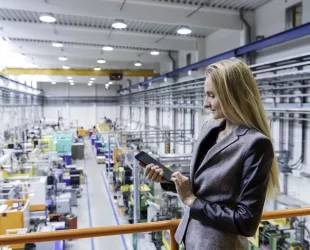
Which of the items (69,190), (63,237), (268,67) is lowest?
(69,190)

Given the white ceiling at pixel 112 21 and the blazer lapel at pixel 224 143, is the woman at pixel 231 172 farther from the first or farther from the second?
the white ceiling at pixel 112 21

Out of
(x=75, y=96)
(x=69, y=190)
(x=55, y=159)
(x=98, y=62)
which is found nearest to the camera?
(x=69, y=190)

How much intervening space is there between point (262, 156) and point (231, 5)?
20.9 ft

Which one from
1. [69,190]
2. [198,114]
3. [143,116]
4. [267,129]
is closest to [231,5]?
[198,114]

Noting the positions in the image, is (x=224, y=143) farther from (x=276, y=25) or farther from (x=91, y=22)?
(x=91, y=22)

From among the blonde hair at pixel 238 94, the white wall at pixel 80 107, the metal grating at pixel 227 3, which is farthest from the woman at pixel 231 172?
the white wall at pixel 80 107

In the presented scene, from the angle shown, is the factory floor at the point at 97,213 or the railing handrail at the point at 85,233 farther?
the factory floor at the point at 97,213

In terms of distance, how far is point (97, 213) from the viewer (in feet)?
33.3

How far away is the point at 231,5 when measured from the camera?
659 centimetres

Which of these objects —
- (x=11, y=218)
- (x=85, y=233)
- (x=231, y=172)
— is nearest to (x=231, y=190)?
(x=231, y=172)

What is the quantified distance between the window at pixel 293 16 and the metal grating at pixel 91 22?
3.19 meters

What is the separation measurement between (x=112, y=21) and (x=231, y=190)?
24.4 feet

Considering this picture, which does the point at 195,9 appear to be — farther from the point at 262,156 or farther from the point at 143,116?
the point at 143,116

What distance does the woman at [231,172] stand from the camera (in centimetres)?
96
